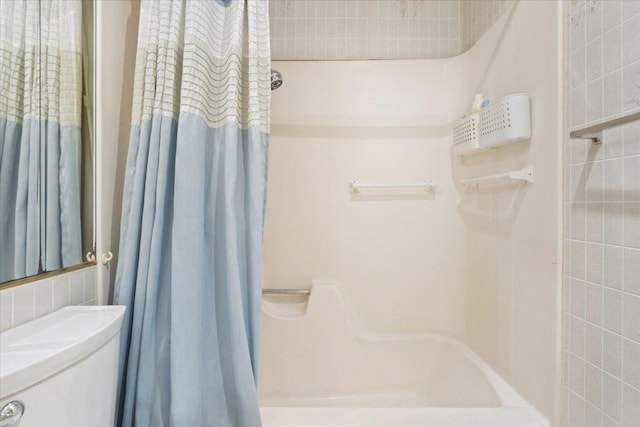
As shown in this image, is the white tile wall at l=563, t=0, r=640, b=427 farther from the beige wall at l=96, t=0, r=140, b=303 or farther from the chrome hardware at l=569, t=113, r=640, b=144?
the beige wall at l=96, t=0, r=140, b=303

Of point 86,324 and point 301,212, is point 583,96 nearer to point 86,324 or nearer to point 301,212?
point 301,212

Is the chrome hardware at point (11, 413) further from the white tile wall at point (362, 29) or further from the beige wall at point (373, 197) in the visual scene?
the white tile wall at point (362, 29)

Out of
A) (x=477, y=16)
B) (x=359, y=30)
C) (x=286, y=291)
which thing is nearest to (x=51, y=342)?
(x=286, y=291)

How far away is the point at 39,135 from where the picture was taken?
0.76m

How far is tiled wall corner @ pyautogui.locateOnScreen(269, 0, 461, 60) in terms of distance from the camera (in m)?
1.83

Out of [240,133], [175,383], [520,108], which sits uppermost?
[520,108]

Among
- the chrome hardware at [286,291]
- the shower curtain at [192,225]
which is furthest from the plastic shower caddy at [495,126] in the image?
the chrome hardware at [286,291]

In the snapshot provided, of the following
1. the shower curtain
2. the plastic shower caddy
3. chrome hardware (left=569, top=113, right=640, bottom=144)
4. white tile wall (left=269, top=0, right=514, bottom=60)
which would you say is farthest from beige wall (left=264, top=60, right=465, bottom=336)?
chrome hardware (left=569, top=113, right=640, bottom=144)

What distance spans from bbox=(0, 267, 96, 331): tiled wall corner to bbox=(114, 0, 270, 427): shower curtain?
8cm

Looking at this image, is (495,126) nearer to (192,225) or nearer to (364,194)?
(364,194)

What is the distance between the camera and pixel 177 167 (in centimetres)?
89

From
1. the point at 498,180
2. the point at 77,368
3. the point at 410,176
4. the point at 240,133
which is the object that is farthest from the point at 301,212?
the point at 77,368

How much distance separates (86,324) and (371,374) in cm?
137

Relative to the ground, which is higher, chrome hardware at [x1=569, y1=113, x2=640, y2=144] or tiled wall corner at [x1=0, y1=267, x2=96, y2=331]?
chrome hardware at [x1=569, y1=113, x2=640, y2=144]
